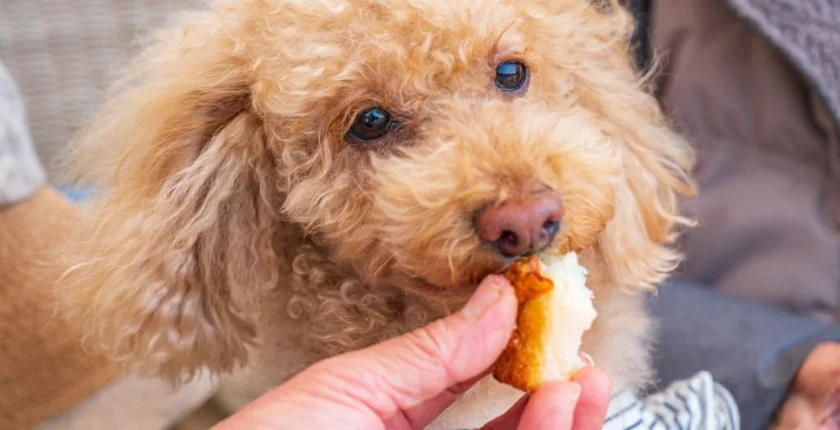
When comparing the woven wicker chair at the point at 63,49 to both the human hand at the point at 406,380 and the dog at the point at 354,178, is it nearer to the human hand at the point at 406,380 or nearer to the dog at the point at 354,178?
the dog at the point at 354,178

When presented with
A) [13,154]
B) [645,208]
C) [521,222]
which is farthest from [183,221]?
[645,208]

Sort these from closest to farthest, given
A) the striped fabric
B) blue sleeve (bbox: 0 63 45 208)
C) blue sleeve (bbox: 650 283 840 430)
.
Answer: the striped fabric < blue sleeve (bbox: 0 63 45 208) < blue sleeve (bbox: 650 283 840 430)

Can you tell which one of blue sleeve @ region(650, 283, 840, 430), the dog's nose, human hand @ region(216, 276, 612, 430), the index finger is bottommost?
blue sleeve @ region(650, 283, 840, 430)

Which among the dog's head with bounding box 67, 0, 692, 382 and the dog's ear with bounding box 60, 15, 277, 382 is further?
the dog's ear with bounding box 60, 15, 277, 382

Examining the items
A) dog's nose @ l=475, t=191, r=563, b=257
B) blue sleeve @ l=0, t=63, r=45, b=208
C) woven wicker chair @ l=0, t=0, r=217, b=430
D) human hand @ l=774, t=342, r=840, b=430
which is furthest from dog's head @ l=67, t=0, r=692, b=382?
woven wicker chair @ l=0, t=0, r=217, b=430

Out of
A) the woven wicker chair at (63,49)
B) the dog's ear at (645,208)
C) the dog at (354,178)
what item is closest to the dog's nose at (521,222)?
the dog at (354,178)

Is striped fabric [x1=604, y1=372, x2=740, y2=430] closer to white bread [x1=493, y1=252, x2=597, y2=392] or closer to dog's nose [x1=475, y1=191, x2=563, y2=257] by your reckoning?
white bread [x1=493, y1=252, x2=597, y2=392]

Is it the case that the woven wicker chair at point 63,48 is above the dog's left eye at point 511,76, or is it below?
below

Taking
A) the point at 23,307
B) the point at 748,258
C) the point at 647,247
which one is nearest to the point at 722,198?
the point at 748,258

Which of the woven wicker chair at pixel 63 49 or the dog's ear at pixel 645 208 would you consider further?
the woven wicker chair at pixel 63 49
